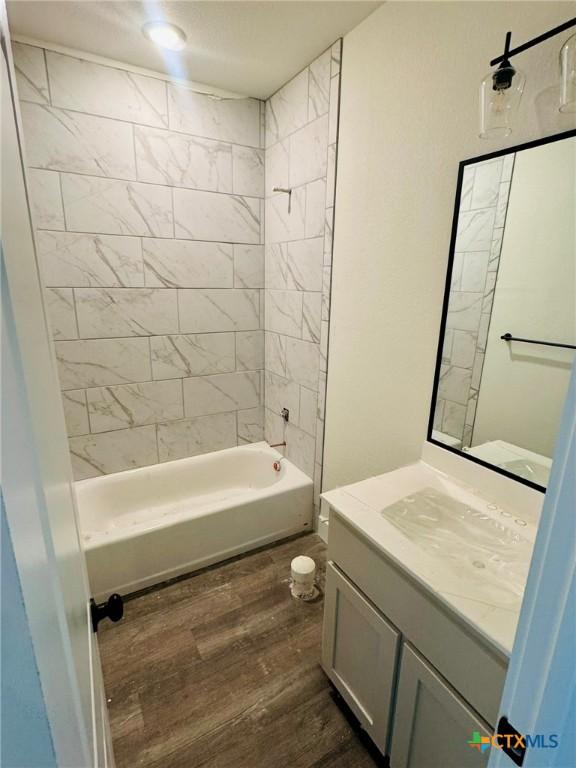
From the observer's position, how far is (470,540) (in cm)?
123

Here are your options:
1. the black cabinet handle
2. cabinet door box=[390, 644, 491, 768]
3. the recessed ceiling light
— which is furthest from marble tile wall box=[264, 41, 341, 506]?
the black cabinet handle

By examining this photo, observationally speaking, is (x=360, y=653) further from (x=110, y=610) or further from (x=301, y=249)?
(x=301, y=249)

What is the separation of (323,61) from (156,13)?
0.82 m

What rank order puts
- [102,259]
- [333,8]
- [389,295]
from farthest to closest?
[102,259] → [389,295] → [333,8]

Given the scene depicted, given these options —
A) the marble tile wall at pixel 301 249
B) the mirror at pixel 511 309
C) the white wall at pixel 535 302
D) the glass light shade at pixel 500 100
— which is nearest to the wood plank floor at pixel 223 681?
the marble tile wall at pixel 301 249

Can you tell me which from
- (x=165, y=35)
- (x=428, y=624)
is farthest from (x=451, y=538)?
(x=165, y=35)

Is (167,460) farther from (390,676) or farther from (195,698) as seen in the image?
(390,676)

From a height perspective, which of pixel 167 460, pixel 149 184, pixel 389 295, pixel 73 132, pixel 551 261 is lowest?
pixel 167 460

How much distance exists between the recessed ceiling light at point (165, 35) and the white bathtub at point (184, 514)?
243cm

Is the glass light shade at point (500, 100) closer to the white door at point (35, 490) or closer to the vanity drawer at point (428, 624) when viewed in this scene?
the white door at point (35, 490)

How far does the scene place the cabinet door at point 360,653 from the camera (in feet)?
3.91

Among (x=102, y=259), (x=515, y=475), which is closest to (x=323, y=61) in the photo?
(x=102, y=259)

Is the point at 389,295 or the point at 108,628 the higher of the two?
the point at 389,295

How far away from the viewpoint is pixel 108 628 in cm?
186
